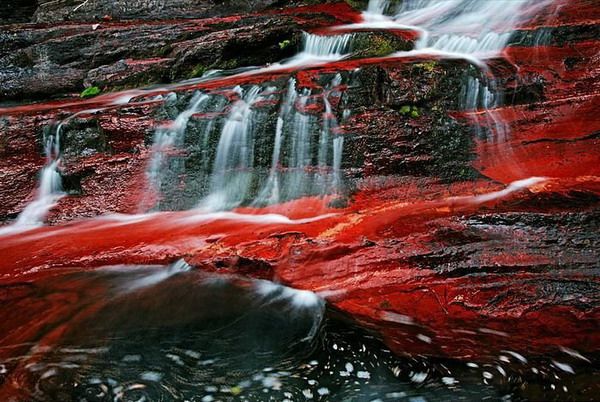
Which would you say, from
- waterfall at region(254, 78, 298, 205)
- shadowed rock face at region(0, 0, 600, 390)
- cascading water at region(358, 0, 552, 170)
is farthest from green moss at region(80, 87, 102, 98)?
cascading water at region(358, 0, 552, 170)

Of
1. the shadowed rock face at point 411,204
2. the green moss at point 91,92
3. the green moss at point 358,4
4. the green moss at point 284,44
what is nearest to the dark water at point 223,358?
the shadowed rock face at point 411,204

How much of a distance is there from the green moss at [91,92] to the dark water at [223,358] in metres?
6.53

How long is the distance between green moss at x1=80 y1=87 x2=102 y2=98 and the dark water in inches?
257

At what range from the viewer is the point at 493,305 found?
3732 millimetres

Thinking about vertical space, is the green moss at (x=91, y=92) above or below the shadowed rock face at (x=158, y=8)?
below

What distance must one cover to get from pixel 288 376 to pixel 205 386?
0.61 m

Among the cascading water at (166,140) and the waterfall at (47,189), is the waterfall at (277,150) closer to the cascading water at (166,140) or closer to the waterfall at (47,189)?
the cascading water at (166,140)

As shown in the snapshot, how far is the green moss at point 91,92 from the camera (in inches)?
383

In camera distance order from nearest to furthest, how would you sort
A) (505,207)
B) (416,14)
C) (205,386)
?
(205,386) < (505,207) < (416,14)

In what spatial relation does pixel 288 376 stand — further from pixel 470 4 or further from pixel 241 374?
pixel 470 4

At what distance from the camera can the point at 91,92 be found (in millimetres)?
9789

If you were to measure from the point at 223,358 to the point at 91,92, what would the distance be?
8.42m

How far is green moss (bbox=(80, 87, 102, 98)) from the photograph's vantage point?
9.73m

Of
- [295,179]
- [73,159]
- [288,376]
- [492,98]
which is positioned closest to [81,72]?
[73,159]
